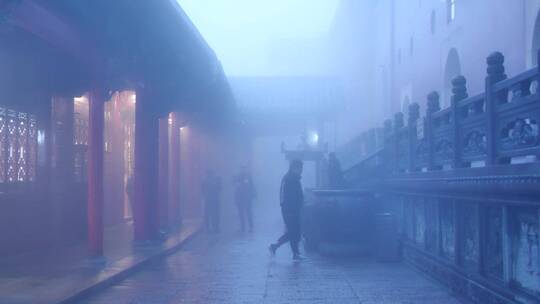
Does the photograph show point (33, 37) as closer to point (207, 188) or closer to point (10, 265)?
point (10, 265)

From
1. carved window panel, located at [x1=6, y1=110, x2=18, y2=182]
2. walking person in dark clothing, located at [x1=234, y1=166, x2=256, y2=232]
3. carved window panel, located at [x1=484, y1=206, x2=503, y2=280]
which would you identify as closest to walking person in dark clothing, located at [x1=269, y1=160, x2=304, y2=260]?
carved window panel, located at [x1=6, y1=110, x2=18, y2=182]

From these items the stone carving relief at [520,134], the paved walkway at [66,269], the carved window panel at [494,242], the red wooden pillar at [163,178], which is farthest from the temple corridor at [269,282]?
the red wooden pillar at [163,178]

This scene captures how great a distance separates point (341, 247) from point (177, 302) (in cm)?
507

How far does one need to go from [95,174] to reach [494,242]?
19.9ft

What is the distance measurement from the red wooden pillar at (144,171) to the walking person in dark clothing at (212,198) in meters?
4.66

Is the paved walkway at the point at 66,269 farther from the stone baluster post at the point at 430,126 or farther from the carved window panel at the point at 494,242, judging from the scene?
the stone baluster post at the point at 430,126

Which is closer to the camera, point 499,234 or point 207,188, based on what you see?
point 499,234

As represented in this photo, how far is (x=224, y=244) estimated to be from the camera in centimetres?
1530

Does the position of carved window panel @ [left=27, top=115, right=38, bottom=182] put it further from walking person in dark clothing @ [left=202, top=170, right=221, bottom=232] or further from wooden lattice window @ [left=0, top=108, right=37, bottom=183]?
walking person in dark clothing @ [left=202, top=170, right=221, bottom=232]

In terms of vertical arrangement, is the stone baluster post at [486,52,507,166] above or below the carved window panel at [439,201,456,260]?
above

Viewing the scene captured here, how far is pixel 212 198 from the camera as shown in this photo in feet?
59.3

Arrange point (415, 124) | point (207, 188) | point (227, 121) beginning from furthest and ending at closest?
point (227, 121) → point (207, 188) → point (415, 124)

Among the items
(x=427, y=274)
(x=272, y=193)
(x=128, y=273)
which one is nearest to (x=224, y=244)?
(x=128, y=273)

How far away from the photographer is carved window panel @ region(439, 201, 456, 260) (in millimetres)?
8830
